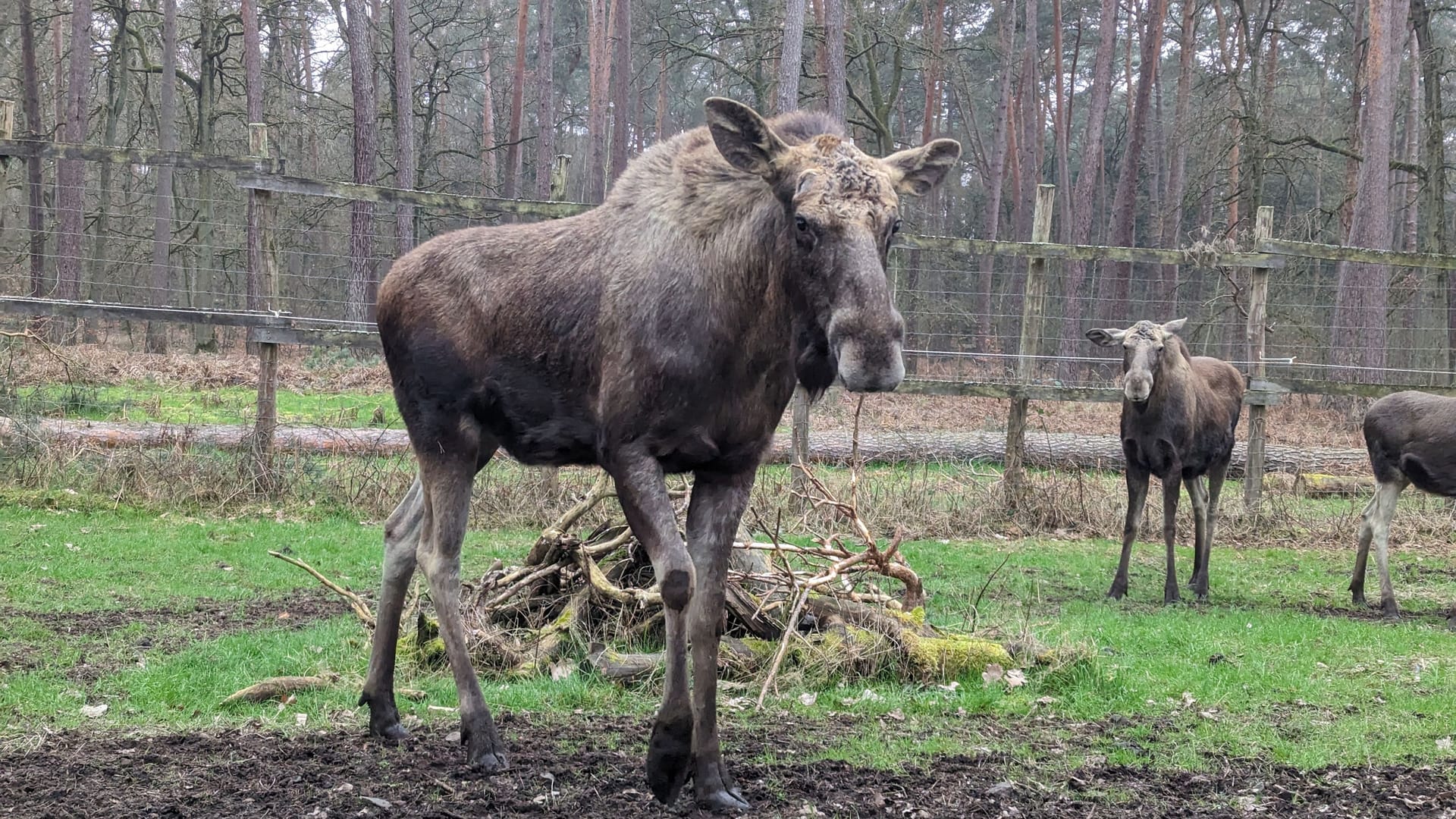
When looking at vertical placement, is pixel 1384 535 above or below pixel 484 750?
above

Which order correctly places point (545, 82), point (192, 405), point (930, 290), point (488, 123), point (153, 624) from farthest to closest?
point (488, 123)
point (930, 290)
point (545, 82)
point (192, 405)
point (153, 624)

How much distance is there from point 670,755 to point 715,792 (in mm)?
214

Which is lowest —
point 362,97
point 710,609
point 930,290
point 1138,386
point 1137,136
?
point 710,609

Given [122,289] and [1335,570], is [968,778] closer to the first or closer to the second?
[1335,570]

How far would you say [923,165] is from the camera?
14.7ft

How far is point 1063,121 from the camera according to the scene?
37.6m

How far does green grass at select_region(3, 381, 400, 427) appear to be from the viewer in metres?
12.9

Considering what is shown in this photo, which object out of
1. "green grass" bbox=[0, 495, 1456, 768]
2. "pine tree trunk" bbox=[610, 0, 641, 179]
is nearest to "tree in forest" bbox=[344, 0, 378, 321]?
"pine tree trunk" bbox=[610, 0, 641, 179]

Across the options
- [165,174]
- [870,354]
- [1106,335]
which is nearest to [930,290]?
[165,174]

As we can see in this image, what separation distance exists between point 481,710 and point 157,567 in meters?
5.36

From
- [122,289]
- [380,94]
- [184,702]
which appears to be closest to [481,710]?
[184,702]

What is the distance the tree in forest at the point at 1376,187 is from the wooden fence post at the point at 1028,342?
731 centimetres

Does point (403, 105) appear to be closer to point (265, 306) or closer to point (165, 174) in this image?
point (165, 174)

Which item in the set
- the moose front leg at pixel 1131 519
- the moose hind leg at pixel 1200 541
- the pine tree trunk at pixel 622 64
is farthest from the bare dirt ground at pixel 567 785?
the pine tree trunk at pixel 622 64
